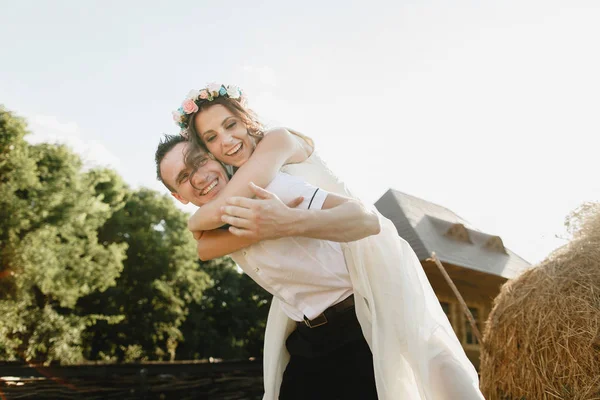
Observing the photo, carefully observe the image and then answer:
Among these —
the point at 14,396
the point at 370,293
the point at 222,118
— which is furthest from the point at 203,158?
the point at 14,396

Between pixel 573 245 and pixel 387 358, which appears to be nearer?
pixel 387 358

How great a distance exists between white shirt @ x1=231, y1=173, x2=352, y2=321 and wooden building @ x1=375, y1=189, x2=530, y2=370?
8977mm

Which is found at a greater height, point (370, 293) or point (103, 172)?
point (103, 172)

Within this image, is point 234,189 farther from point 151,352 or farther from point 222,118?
point 151,352

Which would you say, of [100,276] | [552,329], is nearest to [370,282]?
[552,329]

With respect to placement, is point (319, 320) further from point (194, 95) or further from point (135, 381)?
point (135, 381)

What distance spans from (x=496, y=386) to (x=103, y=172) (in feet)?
70.2

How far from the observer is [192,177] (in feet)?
6.59

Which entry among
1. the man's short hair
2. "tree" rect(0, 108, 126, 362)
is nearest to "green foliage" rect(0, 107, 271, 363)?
"tree" rect(0, 108, 126, 362)

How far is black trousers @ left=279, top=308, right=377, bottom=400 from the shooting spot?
182cm

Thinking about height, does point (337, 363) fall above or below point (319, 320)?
below

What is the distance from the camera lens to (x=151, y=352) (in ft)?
79.3

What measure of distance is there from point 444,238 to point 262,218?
11.9 metres

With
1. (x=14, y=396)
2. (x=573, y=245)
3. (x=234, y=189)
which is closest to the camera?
(x=234, y=189)
